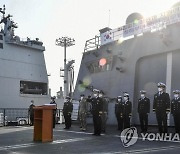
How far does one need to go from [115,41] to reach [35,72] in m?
19.0

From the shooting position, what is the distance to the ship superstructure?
3034 centimetres

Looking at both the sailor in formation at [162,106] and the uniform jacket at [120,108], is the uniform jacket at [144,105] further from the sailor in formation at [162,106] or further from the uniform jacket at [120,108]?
the uniform jacket at [120,108]

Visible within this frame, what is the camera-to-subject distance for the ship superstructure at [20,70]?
30344mm

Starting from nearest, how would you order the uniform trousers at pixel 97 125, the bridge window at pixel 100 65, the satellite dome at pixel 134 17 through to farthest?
the uniform trousers at pixel 97 125 → the bridge window at pixel 100 65 → the satellite dome at pixel 134 17

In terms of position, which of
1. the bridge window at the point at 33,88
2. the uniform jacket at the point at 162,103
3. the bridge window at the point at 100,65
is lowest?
the uniform jacket at the point at 162,103

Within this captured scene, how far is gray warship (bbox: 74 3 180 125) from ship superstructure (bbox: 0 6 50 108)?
13978mm

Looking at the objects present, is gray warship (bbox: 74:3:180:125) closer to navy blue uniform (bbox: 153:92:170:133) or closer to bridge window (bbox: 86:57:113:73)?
bridge window (bbox: 86:57:113:73)

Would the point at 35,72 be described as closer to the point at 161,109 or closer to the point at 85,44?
the point at 85,44

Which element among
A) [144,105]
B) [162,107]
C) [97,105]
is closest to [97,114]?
[97,105]

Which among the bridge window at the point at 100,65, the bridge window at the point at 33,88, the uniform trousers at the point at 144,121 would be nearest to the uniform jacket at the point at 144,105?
the uniform trousers at the point at 144,121

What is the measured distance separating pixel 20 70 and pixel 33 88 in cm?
325

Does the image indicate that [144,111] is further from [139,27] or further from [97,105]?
[139,27]

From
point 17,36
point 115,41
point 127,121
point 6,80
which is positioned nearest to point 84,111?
point 127,121

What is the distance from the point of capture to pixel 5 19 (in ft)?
106
